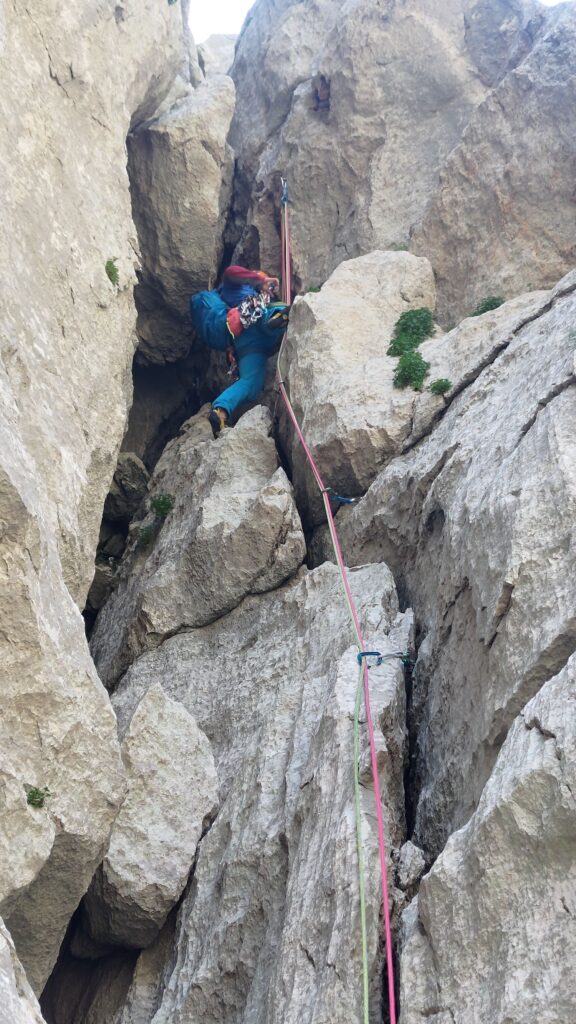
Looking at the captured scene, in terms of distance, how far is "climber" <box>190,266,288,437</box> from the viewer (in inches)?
696

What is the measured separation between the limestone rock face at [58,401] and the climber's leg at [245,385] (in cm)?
266

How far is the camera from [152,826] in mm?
10383

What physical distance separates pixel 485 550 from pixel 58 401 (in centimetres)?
558

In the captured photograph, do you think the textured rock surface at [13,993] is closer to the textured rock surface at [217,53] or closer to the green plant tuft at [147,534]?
the green plant tuft at [147,534]

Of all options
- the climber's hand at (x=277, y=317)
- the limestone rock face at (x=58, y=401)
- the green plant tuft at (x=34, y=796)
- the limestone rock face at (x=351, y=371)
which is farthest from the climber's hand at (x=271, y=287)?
the green plant tuft at (x=34, y=796)

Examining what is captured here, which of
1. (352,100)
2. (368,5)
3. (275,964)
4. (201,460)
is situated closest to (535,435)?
(275,964)

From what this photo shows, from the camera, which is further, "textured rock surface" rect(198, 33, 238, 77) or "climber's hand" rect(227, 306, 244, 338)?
"textured rock surface" rect(198, 33, 238, 77)

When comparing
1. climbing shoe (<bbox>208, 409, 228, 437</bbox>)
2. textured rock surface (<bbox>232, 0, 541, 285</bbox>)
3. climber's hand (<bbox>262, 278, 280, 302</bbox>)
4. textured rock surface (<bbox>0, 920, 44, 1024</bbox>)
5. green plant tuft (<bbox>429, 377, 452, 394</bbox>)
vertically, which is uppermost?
textured rock surface (<bbox>232, 0, 541, 285</bbox>)

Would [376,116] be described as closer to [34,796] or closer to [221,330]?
[221,330]

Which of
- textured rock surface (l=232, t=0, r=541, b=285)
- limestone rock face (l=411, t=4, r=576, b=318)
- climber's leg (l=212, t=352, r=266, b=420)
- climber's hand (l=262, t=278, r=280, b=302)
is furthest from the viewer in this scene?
textured rock surface (l=232, t=0, r=541, b=285)

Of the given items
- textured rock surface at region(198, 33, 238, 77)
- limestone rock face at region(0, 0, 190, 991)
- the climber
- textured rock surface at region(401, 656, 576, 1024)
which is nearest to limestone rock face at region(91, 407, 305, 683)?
limestone rock face at region(0, 0, 190, 991)

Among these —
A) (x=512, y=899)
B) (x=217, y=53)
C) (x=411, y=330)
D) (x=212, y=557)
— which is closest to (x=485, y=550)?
(x=512, y=899)

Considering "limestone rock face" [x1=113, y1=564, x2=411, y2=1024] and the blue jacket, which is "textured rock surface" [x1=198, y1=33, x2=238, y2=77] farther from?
"limestone rock face" [x1=113, y1=564, x2=411, y2=1024]

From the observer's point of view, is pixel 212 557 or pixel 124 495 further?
pixel 124 495
